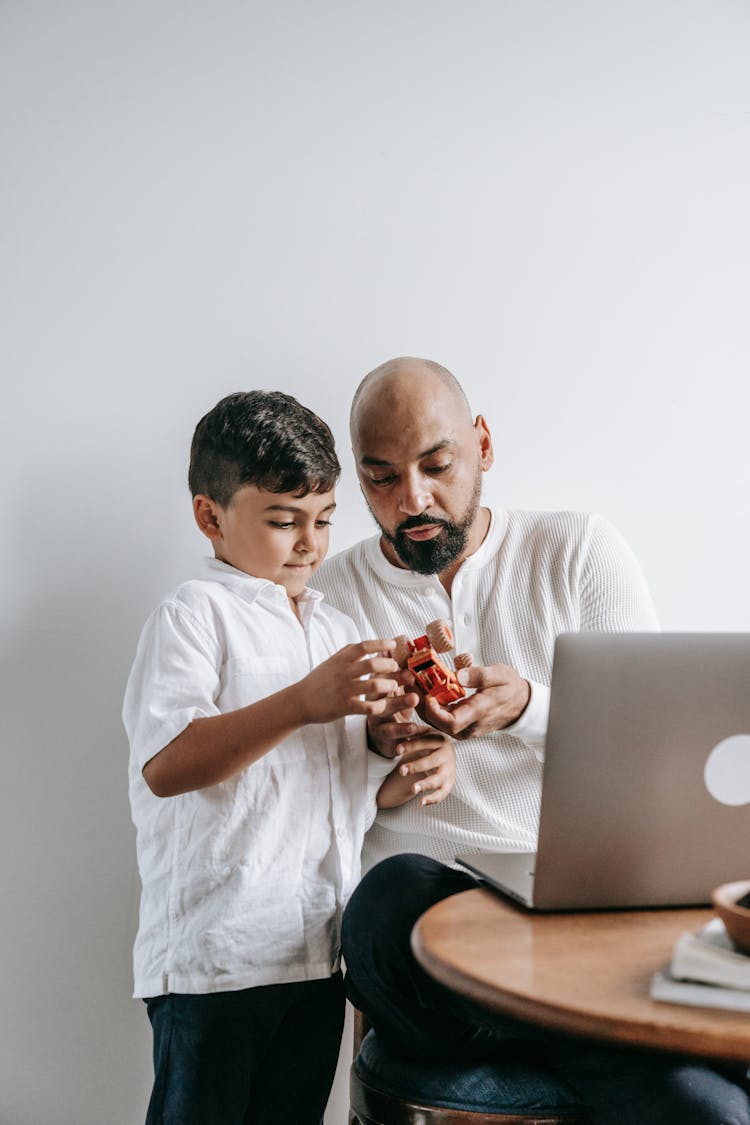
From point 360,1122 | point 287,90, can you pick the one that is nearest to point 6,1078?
point 360,1122

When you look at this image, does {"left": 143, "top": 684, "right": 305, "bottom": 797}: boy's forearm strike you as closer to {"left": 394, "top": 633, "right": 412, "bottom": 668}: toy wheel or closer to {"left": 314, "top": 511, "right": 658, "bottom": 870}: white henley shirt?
{"left": 394, "top": 633, "right": 412, "bottom": 668}: toy wheel

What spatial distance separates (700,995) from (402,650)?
2.34ft

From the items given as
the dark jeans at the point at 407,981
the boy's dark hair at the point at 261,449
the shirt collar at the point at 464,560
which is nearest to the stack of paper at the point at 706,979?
the dark jeans at the point at 407,981

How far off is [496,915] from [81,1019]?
1.09 m

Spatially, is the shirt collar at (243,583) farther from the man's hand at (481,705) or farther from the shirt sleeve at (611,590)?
the shirt sleeve at (611,590)

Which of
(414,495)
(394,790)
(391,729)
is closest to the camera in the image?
(391,729)

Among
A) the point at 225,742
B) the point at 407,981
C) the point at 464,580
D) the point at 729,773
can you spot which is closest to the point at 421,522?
the point at 464,580

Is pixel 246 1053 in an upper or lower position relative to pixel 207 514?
lower

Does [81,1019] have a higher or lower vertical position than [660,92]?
lower

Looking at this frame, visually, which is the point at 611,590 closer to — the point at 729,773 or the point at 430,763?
the point at 430,763

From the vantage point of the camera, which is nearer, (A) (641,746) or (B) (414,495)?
(A) (641,746)

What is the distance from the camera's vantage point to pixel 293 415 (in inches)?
62.1

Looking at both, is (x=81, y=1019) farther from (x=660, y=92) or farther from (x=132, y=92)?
(x=660, y=92)

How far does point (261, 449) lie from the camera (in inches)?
59.5
